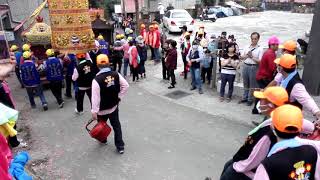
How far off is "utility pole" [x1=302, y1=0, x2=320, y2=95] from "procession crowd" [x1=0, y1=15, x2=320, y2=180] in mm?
1854

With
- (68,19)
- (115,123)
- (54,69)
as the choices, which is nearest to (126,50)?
(68,19)

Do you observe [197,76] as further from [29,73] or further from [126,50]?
[29,73]

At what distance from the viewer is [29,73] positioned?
923 centimetres

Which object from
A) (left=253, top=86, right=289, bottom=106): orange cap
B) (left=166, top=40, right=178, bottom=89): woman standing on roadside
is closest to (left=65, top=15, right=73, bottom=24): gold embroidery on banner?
(left=166, top=40, right=178, bottom=89): woman standing on roadside

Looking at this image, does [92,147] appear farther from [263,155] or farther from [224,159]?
[263,155]

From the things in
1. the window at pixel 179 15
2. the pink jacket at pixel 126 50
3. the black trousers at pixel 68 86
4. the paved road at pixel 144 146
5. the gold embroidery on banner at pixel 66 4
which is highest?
the gold embroidery on banner at pixel 66 4

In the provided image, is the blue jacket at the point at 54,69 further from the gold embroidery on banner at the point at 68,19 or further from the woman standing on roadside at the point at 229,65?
the woman standing on roadside at the point at 229,65

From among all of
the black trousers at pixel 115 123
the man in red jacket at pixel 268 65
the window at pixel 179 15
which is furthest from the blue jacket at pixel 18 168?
the window at pixel 179 15

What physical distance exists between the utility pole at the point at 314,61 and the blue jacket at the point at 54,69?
7136 mm

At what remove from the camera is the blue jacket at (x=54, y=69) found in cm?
951

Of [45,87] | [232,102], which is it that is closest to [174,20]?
[45,87]

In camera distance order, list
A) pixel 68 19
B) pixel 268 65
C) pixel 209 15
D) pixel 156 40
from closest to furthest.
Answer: pixel 268 65 → pixel 68 19 → pixel 156 40 → pixel 209 15

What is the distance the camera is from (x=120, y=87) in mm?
6461

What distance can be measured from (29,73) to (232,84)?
18.7 feet
